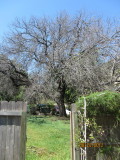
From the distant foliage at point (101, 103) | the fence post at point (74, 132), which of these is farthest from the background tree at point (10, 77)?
the distant foliage at point (101, 103)

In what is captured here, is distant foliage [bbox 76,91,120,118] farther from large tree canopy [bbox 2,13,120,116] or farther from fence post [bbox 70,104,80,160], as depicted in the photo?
large tree canopy [bbox 2,13,120,116]

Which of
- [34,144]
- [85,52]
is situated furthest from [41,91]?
[34,144]

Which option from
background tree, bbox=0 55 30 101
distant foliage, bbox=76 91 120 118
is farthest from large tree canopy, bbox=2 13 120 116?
distant foliage, bbox=76 91 120 118

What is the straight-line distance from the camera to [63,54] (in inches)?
568

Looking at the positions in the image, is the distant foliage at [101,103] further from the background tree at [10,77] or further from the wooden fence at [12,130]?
the background tree at [10,77]

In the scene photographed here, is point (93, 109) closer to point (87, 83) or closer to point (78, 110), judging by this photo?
point (78, 110)

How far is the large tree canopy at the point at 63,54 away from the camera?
39.0ft

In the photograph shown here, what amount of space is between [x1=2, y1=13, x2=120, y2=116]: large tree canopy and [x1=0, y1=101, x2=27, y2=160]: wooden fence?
7.07 meters

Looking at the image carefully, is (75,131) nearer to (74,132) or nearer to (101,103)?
(74,132)

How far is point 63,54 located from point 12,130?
432 inches

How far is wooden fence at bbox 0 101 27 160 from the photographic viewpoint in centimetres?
385

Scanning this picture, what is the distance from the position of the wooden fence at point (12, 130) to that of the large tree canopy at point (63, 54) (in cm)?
707

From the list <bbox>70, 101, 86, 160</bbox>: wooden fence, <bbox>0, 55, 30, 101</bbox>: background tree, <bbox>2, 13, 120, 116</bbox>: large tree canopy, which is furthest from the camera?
<bbox>0, 55, 30, 101</bbox>: background tree

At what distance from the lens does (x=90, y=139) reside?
3.88 meters
